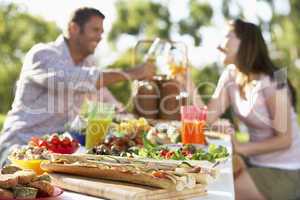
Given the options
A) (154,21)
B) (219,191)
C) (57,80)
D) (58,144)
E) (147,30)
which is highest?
(154,21)

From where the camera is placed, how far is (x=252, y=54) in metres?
3.31

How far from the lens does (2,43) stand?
10.8 m

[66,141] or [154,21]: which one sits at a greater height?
[154,21]

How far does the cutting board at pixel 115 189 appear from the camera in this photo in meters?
1.40

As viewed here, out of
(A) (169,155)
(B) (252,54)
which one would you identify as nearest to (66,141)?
(A) (169,155)

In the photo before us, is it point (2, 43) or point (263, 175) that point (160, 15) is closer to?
point (2, 43)

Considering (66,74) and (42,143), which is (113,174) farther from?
(66,74)

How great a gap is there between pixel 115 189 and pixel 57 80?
1.52 meters

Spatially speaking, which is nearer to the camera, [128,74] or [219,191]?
[219,191]

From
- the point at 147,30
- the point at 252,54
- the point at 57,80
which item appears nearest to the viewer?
the point at 57,80

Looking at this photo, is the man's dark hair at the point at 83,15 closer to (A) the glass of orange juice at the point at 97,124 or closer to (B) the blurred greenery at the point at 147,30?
Result: (A) the glass of orange juice at the point at 97,124

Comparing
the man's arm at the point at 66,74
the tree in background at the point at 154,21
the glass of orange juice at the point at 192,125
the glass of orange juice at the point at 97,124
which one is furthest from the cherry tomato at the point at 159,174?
the tree in background at the point at 154,21

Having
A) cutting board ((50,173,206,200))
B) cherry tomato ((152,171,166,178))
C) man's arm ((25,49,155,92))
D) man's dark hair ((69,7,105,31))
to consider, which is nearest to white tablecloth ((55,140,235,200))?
cutting board ((50,173,206,200))

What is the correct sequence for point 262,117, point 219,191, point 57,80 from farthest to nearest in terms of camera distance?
point 262,117 < point 57,80 < point 219,191
